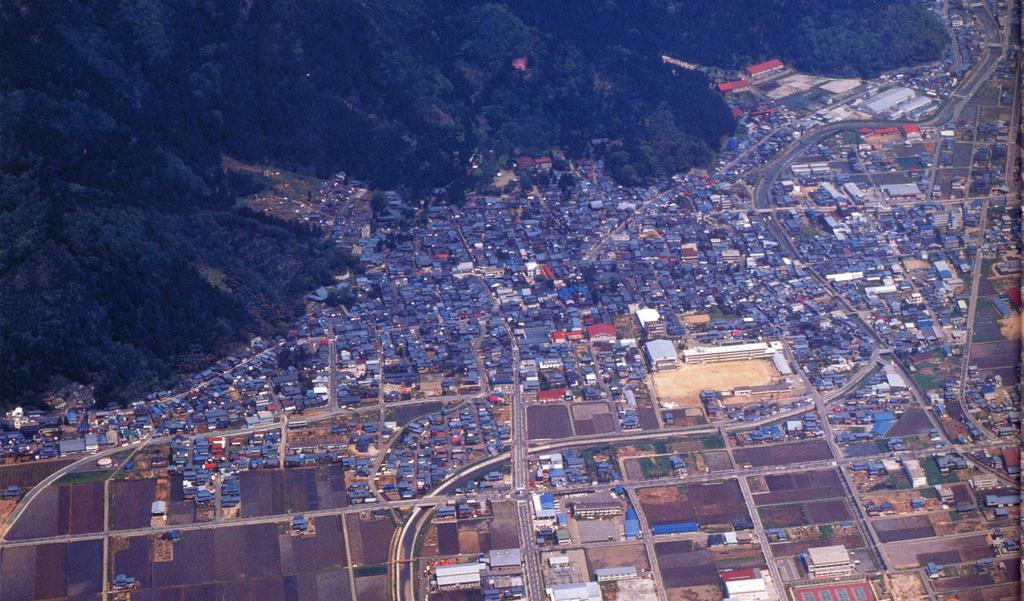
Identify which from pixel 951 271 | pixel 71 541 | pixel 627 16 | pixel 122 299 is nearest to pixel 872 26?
pixel 627 16

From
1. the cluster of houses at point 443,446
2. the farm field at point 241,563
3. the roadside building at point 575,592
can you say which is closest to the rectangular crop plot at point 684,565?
the roadside building at point 575,592

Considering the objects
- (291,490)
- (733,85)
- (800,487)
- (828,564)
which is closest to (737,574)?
(828,564)

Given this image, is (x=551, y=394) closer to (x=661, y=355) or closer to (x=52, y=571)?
(x=661, y=355)

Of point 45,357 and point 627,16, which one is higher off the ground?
point 627,16

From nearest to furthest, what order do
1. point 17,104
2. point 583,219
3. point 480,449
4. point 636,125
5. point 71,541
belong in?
point 71,541, point 480,449, point 17,104, point 583,219, point 636,125

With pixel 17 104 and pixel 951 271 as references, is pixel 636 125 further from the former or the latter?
pixel 17 104

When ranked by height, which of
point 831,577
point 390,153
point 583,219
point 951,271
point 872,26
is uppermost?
point 872,26

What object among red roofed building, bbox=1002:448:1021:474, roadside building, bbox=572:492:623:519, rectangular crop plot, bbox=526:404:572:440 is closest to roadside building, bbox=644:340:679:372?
rectangular crop plot, bbox=526:404:572:440

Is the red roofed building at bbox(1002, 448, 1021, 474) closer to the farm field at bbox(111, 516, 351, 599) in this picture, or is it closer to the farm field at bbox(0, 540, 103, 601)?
the farm field at bbox(111, 516, 351, 599)
